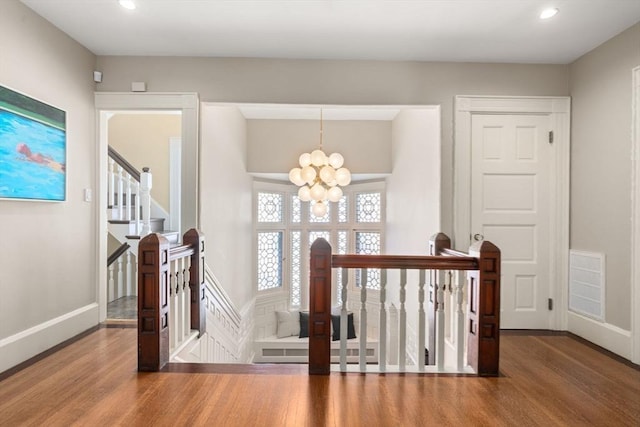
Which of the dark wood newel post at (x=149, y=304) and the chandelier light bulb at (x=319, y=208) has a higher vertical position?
the chandelier light bulb at (x=319, y=208)

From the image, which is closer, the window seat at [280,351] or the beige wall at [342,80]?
the beige wall at [342,80]

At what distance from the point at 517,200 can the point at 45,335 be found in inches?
171

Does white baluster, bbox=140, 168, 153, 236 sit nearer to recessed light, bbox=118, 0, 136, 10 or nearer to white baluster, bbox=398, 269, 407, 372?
recessed light, bbox=118, 0, 136, 10

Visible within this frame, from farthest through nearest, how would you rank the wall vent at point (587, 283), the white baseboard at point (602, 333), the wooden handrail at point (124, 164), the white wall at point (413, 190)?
the wooden handrail at point (124, 164)
the white wall at point (413, 190)
the wall vent at point (587, 283)
the white baseboard at point (602, 333)

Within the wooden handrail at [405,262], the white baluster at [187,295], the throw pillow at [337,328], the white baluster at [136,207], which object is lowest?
the throw pillow at [337,328]

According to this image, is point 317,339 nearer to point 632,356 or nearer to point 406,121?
point 632,356

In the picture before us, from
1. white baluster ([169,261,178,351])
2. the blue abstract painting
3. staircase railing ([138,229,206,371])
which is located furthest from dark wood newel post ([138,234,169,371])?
the blue abstract painting

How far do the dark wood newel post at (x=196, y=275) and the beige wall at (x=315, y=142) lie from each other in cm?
314

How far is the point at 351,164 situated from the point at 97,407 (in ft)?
16.9

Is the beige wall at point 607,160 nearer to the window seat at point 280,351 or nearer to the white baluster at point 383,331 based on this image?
the white baluster at point 383,331

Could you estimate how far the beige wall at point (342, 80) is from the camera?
3.72 metres

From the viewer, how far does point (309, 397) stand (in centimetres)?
218

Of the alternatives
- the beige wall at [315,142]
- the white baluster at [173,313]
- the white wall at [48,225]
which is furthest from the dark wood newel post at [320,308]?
the beige wall at [315,142]

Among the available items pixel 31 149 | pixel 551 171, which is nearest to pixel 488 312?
pixel 551 171
